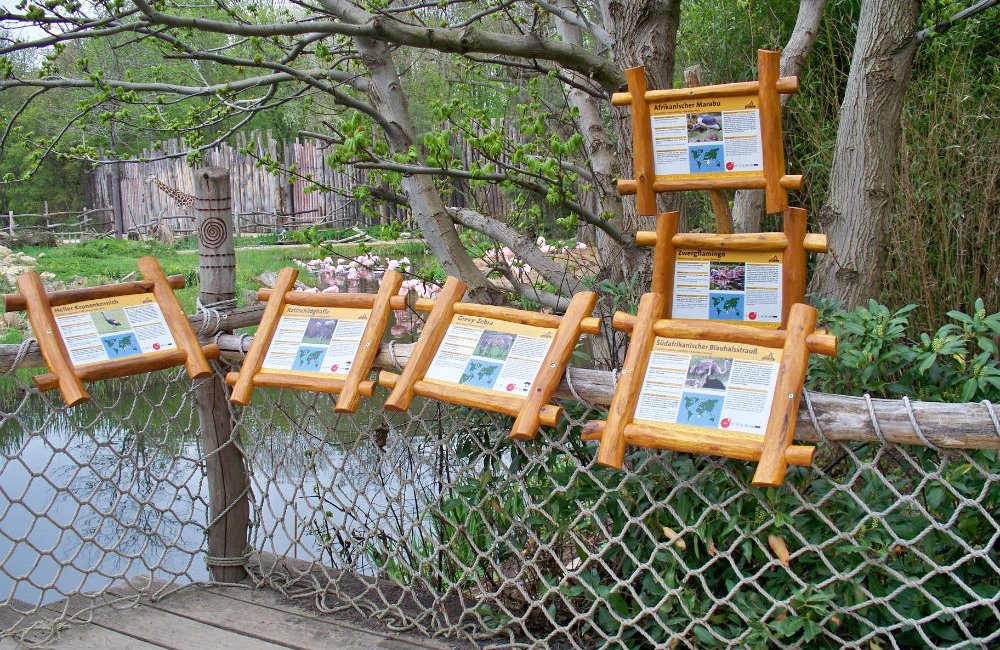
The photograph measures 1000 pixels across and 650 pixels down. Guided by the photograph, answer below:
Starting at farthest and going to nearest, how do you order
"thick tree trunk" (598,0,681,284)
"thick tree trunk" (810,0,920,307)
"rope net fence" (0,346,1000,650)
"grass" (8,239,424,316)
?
Result: "grass" (8,239,424,316), "thick tree trunk" (810,0,920,307), "thick tree trunk" (598,0,681,284), "rope net fence" (0,346,1000,650)

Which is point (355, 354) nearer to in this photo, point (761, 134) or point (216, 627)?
point (216, 627)

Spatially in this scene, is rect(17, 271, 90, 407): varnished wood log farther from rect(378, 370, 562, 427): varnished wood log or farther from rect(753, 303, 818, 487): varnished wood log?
rect(753, 303, 818, 487): varnished wood log

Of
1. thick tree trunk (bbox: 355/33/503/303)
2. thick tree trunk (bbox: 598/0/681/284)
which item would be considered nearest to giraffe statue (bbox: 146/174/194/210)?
thick tree trunk (bbox: 355/33/503/303)

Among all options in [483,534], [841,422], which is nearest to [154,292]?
[483,534]

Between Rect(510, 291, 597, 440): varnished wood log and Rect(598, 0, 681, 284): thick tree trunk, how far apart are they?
0.86 metres

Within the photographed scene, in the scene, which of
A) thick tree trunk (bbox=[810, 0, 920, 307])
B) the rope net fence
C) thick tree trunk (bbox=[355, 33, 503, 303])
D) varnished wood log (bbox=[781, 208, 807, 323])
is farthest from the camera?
thick tree trunk (bbox=[355, 33, 503, 303])

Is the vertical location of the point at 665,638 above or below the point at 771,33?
below

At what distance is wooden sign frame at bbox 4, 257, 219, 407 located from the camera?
2215 mm

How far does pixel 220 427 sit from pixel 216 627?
551 millimetres

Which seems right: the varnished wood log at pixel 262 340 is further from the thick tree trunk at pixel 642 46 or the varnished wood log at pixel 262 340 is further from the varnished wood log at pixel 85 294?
the thick tree trunk at pixel 642 46

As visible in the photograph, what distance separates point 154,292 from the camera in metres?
2.47

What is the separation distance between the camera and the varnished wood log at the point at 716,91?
1953 millimetres

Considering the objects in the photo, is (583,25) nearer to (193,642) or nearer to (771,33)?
(771,33)

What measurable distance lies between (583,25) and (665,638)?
2430mm
